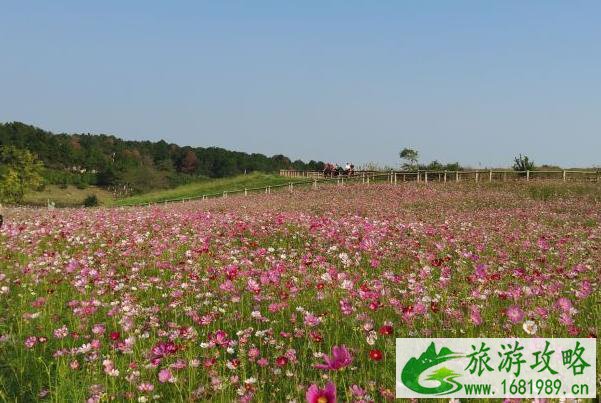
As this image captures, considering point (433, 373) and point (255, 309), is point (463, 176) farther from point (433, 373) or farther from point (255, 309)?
point (433, 373)

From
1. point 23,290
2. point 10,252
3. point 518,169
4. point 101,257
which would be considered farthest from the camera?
point 518,169

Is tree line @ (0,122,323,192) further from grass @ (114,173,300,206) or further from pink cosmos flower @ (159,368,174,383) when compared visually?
pink cosmos flower @ (159,368,174,383)

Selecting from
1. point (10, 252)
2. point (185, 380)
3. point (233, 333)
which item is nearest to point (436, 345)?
point (185, 380)

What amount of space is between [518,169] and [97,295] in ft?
148

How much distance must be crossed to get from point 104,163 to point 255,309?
16280 cm

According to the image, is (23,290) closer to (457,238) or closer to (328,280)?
(328,280)

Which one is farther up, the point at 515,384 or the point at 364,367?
the point at 515,384

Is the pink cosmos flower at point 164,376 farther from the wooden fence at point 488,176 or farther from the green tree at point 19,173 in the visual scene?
the green tree at point 19,173

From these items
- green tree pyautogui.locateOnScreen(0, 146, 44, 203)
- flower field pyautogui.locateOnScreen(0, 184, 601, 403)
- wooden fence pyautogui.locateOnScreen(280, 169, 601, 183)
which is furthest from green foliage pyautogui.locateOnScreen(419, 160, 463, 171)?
green tree pyautogui.locateOnScreen(0, 146, 44, 203)

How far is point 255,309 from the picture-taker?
5234mm

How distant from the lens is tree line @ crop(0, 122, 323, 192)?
13312 cm

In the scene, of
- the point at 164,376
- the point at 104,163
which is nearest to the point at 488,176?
the point at 164,376

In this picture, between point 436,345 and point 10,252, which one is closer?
point 436,345

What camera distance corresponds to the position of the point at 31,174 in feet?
263
